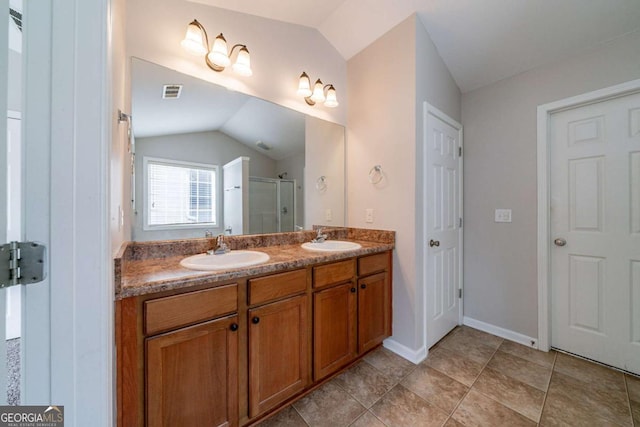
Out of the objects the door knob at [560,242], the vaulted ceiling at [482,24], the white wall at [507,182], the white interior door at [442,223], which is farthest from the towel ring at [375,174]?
the door knob at [560,242]

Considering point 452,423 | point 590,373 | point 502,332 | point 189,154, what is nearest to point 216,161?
point 189,154

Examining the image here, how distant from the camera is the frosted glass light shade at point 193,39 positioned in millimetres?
1359

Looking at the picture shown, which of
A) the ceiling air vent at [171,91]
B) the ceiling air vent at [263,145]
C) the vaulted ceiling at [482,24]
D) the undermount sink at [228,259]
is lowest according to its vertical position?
the undermount sink at [228,259]

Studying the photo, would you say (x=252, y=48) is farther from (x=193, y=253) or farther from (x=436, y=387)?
(x=436, y=387)

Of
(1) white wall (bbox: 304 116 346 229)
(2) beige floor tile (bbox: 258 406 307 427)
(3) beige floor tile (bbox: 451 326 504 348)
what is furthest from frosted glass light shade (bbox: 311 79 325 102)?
(3) beige floor tile (bbox: 451 326 504 348)

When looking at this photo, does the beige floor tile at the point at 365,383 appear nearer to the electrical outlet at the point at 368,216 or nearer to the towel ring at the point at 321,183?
the electrical outlet at the point at 368,216

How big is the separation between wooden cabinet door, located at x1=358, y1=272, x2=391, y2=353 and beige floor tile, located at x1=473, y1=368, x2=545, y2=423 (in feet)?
2.14

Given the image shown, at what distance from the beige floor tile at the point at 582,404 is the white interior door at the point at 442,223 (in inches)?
28.5

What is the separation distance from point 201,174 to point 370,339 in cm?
167

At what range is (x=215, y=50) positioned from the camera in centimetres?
145

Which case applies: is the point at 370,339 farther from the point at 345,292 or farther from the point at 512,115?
the point at 512,115

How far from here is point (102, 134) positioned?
0.61 metres

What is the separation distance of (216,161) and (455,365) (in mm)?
2264

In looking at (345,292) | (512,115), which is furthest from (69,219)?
(512,115)
